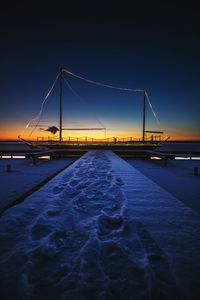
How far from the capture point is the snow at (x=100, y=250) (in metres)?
1.71

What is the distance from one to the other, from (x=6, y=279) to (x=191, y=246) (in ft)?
6.98

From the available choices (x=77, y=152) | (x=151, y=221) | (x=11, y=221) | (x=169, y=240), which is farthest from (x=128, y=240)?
(x=77, y=152)

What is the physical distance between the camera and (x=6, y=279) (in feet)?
5.96

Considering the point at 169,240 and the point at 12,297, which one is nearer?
the point at 12,297

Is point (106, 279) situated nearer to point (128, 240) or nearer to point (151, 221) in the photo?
point (128, 240)

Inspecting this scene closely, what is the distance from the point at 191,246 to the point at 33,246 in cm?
201

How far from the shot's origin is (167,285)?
176cm

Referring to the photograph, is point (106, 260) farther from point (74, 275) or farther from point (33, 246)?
point (33, 246)

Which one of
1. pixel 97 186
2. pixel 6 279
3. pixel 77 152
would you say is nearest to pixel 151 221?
pixel 6 279

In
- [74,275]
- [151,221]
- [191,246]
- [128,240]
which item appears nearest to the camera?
[74,275]

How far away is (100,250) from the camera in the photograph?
93.7 inches

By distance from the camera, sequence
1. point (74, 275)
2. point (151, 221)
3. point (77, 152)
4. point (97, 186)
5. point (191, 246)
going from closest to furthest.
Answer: point (74, 275) < point (191, 246) < point (151, 221) < point (97, 186) < point (77, 152)

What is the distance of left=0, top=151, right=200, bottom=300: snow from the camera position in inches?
67.5

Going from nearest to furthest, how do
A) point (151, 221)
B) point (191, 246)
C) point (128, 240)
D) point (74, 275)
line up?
point (74, 275)
point (191, 246)
point (128, 240)
point (151, 221)
